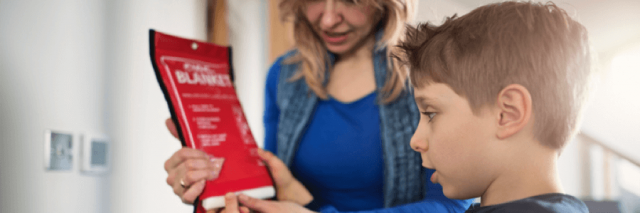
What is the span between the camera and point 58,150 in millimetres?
758

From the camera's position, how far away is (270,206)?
61 cm

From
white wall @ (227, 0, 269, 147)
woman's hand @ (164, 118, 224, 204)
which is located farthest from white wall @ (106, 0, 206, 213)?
woman's hand @ (164, 118, 224, 204)

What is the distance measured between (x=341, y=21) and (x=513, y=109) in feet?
1.35

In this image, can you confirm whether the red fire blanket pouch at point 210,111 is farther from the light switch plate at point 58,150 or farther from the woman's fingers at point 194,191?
the light switch plate at point 58,150

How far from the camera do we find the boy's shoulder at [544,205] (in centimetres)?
39

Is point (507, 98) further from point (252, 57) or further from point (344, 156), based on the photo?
point (252, 57)

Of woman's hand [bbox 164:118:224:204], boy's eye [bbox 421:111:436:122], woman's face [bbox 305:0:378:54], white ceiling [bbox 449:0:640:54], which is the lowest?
woman's hand [bbox 164:118:224:204]

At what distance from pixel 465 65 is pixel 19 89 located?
73 cm

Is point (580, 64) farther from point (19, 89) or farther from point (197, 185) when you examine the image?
point (19, 89)

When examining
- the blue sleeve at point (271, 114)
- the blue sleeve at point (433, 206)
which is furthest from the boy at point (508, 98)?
the blue sleeve at point (271, 114)

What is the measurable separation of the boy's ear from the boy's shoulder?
76mm

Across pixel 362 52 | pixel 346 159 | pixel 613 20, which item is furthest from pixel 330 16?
pixel 613 20

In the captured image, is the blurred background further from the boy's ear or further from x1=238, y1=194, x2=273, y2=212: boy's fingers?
x1=238, y1=194, x2=273, y2=212: boy's fingers

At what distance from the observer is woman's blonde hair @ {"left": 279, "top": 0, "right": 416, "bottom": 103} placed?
79 cm
